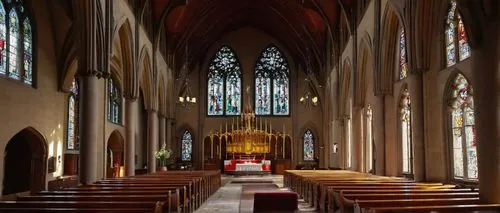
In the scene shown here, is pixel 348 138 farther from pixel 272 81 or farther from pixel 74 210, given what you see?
pixel 74 210

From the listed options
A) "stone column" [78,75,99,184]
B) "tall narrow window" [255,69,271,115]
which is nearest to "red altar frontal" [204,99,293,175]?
"tall narrow window" [255,69,271,115]

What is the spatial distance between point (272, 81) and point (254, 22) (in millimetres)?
4991

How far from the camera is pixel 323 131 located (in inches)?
1645

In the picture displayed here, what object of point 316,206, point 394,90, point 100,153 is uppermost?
point 394,90

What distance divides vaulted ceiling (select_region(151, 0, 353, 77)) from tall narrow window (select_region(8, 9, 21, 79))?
9956mm

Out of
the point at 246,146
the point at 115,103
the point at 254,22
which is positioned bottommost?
the point at 246,146

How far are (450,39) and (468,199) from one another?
8538 mm

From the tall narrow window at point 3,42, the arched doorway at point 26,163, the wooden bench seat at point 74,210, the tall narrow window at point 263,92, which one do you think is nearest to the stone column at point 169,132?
the tall narrow window at point 263,92

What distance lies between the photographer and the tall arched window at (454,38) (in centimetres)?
1641

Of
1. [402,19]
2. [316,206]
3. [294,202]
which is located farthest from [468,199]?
[402,19]

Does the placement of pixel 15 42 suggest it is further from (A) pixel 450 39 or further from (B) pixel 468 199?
(B) pixel 468 199

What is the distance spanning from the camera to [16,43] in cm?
2086

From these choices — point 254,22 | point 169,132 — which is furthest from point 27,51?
point 254,22

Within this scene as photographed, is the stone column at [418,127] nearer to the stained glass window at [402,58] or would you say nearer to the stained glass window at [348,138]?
the stained glass window at [402,58]
